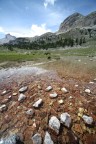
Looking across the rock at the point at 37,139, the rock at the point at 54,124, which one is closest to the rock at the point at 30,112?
the rock at the point at 54,124

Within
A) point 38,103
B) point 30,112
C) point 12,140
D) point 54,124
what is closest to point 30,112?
point 30,112

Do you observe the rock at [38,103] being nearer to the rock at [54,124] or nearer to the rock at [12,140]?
the rock at [54,124]

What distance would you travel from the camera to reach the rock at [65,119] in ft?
18.3

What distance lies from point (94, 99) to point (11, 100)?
4574 mm

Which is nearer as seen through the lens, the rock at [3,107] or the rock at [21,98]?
the rock at [3,107]

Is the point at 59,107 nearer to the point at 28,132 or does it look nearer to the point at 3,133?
the point at 28,132

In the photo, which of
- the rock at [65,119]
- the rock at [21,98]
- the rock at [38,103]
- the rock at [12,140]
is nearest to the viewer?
the rock at [12,140]

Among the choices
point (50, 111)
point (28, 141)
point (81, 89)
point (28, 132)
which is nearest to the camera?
point (28, 141)

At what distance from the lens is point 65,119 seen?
577 centimetres

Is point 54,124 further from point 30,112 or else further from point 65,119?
point 30,112

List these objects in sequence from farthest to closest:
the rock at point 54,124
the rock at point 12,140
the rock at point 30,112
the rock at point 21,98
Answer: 1. the rock at point 21,98
2. the rock at point 30,112
3. the rock at point 54,124
4. the rock at point 12,140

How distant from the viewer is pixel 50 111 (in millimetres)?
6586

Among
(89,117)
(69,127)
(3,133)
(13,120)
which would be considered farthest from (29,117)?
(89,117)

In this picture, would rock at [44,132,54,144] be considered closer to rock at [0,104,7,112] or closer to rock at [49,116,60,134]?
rock at [49,116,60,134]
